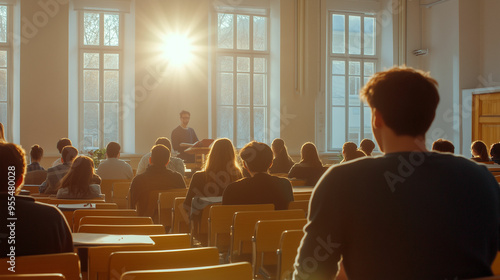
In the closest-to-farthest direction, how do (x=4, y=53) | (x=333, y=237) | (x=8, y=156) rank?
(x=333, y=237) → (x=8, y=156) → (x=4, y=53)

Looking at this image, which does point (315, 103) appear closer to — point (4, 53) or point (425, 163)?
point (4, 53)

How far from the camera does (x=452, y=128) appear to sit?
41.5ft

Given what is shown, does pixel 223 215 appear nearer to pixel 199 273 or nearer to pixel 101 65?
pixel 199 273

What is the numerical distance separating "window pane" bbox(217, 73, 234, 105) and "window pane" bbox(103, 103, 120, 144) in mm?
2367

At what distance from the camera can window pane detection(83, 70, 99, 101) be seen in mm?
12070

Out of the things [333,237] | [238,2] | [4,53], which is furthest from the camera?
[238,2]

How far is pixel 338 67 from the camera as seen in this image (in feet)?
44.2

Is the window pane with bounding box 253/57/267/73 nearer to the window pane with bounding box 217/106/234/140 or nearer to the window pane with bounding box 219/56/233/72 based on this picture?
the window pane with bounding box 219/56/233/72

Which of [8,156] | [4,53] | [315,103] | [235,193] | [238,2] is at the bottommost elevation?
[235,193]

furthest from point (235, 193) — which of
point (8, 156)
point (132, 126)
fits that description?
point (132, 126)

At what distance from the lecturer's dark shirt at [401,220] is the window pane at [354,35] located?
12.5 metres

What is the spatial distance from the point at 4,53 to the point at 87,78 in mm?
1757

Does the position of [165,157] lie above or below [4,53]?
below

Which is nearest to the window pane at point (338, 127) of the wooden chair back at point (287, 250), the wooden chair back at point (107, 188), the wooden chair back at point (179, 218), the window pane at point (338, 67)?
the window pane at point (338, 67)
